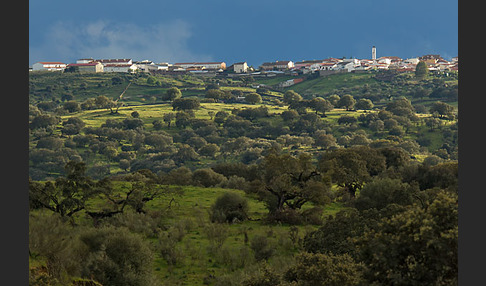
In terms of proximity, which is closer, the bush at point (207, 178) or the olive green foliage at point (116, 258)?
the olive green foliage at point (116, 258)

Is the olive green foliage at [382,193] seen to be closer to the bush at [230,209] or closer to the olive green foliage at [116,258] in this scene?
the bush at [230,209]

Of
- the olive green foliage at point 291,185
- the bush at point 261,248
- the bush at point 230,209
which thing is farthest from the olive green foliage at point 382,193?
the bush at point 261,248

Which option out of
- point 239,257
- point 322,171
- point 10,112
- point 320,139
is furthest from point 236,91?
point 10,112

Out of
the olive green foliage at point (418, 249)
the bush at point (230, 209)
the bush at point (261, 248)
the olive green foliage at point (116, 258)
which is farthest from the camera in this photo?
the bush at point (230, 209)

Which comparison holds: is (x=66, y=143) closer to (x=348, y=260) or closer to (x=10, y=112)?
(x=348, y=260)

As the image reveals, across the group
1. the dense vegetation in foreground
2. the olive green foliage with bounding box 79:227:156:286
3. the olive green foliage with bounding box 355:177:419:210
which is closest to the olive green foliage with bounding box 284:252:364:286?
the dense vegetation in foreground
